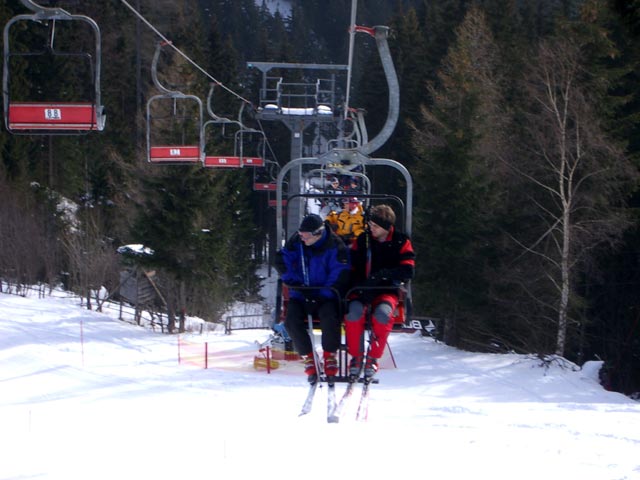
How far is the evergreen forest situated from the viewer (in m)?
20.0

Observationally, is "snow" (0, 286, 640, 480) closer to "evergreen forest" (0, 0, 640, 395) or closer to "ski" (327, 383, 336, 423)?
"ski" (327, 383, 336, 423)

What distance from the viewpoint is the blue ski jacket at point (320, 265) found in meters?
6.92

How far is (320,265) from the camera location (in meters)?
6.94

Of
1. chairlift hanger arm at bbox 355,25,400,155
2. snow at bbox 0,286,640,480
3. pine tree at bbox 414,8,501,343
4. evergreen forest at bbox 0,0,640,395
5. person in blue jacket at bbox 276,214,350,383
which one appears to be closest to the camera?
snow at bbox 0,286,640,480

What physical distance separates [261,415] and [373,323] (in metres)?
4.33

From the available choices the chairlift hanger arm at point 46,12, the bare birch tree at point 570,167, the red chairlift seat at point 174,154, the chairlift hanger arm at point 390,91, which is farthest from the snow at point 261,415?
the red chairlift seat at point 174,154

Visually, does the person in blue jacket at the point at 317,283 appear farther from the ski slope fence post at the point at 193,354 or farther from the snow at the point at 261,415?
the ski slope fence post at the point at 193,354

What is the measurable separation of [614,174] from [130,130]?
2761 cm

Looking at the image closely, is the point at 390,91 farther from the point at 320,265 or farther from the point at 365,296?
the point at 365,296

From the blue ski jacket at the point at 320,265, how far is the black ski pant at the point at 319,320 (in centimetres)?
11

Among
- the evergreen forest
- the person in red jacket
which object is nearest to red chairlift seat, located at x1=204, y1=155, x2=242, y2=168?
the evergreen forest

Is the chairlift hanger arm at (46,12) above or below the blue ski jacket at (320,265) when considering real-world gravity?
above

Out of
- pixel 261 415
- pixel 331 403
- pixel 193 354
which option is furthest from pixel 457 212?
pixel 331 403

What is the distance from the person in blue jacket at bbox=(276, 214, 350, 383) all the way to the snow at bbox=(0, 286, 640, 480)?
91 cm
